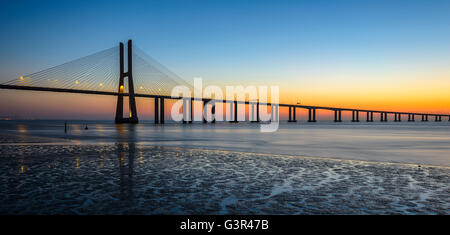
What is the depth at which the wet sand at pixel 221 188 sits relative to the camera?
5113mm

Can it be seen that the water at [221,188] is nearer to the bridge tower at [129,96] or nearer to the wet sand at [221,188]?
the wet sand at [221,188]

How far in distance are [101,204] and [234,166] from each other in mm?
5126

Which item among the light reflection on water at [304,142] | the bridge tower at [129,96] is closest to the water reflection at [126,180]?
the light reflection on water at [304,142]

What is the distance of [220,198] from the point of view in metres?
5.75

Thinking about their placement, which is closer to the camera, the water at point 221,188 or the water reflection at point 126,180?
the water at point 221,188

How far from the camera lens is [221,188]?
664 centimetres

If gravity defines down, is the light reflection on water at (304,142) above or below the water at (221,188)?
below

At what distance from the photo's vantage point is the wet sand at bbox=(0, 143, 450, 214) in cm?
511

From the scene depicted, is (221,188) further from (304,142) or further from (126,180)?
(304,142)

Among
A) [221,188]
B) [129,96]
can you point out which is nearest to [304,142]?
[221,188]
